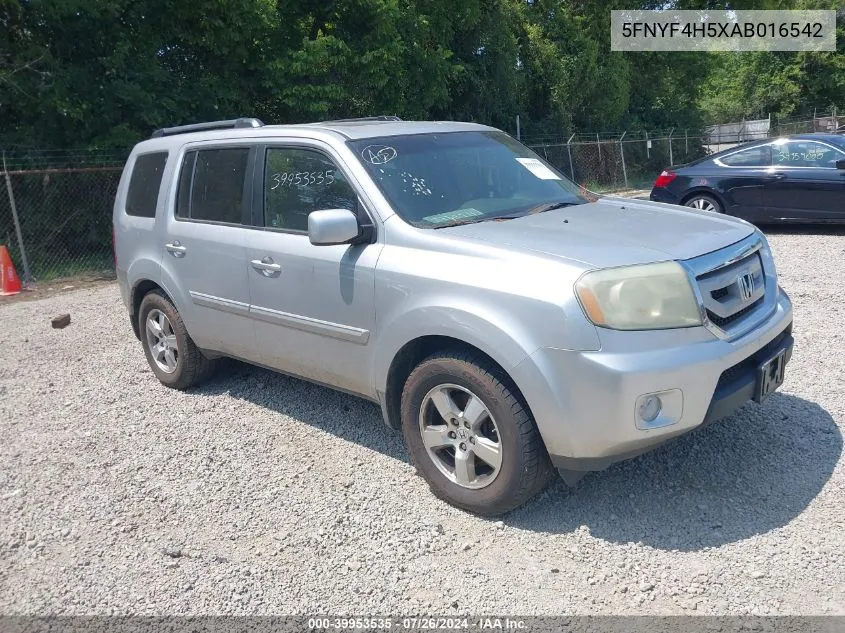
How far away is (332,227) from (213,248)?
146 cm

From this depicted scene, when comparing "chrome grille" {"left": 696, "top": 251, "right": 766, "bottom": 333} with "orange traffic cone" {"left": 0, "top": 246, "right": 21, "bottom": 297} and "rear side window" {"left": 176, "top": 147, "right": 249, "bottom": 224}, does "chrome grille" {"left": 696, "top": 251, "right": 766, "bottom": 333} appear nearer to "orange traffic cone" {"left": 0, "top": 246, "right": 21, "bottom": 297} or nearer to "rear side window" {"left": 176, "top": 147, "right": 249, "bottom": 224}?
"rear side window" {"left": 176, "top": 147, "right": 249, "bottom": 224}

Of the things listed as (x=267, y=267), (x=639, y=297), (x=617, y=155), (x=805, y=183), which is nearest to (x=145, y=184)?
(x=267, y=267)

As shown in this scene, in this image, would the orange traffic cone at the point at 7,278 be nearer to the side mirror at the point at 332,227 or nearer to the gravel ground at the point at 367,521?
the gravel ground at the point at 367,521

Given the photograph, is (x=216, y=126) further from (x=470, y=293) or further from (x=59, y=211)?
(x=59, y=211)

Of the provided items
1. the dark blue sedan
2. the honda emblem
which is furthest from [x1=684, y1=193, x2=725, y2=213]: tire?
the honda emblem

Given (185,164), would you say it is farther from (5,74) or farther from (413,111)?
(413,111)

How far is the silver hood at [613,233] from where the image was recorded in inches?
136

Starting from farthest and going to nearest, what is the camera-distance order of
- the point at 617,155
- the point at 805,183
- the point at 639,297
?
the point at 617,155, the point at 805,183, the point at 639,297

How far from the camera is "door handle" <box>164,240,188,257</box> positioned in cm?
526

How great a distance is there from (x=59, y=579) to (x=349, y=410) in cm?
218

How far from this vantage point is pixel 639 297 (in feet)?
10.8

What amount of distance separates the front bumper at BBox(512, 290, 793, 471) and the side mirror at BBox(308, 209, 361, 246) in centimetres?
118

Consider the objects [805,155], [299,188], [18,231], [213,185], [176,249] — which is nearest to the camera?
[299,188]

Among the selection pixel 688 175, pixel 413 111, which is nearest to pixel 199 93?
pixel 413 111
